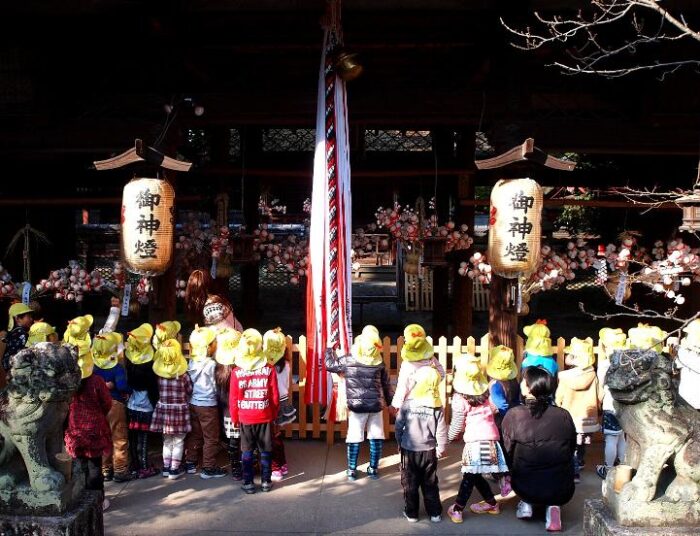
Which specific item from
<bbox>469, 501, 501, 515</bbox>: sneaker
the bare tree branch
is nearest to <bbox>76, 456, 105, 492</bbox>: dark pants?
<bbox>469, 501, 501, 515</bbox>: sneaker

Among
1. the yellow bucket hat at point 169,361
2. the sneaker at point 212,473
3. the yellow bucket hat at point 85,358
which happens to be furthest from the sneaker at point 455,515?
the yellow bucket hat at point 85,358

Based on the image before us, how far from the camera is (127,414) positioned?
21.6ft

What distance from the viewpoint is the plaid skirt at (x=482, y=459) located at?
5520 mm

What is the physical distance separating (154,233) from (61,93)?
10.2 feet

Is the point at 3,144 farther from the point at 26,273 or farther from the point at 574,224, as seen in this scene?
the point at 574,224

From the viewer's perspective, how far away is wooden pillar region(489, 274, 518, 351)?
767cm

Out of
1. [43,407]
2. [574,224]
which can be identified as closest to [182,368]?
[43,407]

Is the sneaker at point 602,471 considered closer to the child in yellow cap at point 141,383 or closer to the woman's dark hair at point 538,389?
the woman's dark hair at point 538,389

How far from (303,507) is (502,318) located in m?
3.14

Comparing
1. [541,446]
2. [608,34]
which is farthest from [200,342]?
[608,34]

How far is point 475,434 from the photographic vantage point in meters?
5.55

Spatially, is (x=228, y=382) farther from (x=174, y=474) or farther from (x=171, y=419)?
(x=174, y=474)

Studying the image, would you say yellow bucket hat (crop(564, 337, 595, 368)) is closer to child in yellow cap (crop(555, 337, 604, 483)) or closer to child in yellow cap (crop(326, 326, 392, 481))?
child in yellow cap (crop(555, 337, 604, 483))

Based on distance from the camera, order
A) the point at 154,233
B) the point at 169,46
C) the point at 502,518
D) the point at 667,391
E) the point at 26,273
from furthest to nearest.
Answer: the point at 26,273, the point at 169,46, the point at 154,233, the point at 502,518, the point at 667,391
